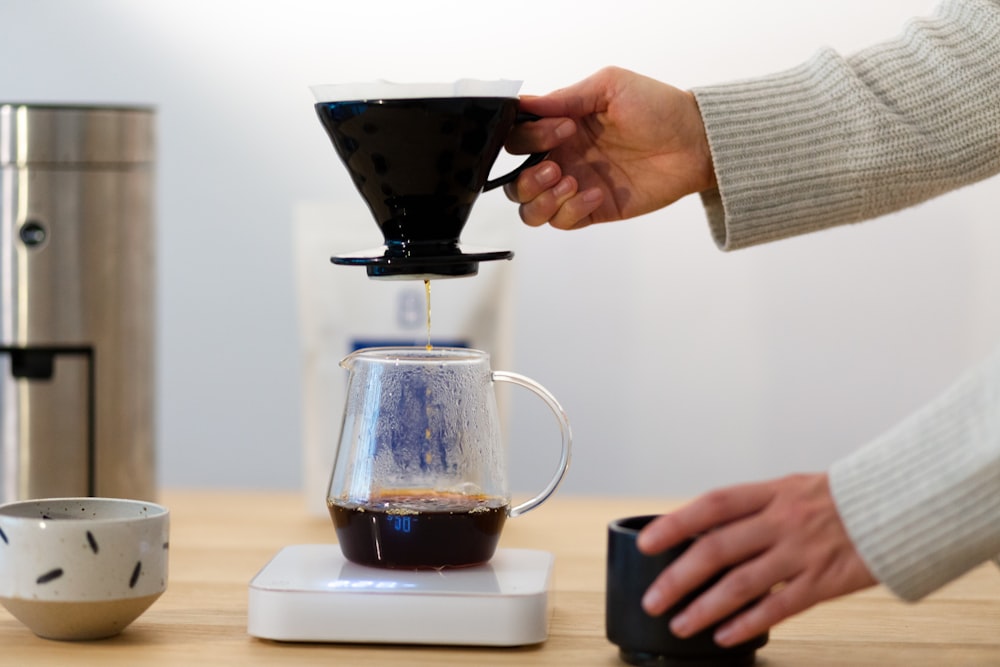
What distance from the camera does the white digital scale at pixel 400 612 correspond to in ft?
2.64

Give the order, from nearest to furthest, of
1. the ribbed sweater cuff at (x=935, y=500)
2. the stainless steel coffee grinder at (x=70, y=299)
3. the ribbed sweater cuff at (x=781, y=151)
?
the ribbed sweater cuff at (x=935, y=500) → the ribbed sweater cuff at (x=781, y=151) → the stainless steel coffee grinder at (x=70, y=299)

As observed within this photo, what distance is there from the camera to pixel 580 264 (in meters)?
1.98

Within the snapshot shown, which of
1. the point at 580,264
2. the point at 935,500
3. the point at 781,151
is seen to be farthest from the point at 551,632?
the point at 580,264

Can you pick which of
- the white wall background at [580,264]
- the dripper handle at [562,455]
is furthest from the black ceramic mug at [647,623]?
the white wall background at [580,264]

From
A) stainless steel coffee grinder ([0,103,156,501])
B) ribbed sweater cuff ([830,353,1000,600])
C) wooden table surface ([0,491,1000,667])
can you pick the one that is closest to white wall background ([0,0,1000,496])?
stainless steel coffee grinder ([0,103,156,501])

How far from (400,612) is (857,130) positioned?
51 centimetres

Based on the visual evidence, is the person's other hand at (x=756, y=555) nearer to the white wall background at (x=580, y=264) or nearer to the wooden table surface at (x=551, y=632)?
the wooden table surface at (x=551, y=632)

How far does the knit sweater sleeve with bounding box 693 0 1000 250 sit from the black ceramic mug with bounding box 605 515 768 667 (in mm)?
369

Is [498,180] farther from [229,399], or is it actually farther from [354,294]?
[229,399]

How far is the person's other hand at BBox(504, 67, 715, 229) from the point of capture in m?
1.04

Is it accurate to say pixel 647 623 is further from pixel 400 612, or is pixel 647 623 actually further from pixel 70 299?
pixel 70 299

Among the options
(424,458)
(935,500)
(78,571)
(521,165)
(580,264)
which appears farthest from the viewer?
(580,264)

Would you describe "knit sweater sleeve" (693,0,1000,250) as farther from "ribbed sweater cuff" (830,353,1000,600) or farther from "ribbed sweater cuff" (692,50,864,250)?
"ribbed sweater cuff" (830,353,1000,600)

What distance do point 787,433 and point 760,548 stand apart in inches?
52.0
